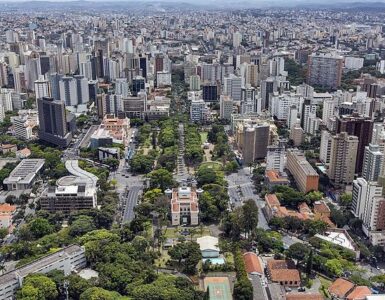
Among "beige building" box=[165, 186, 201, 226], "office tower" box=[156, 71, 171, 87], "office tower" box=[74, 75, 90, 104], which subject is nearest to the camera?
"beige building" box=[165, 186, 201, 226]

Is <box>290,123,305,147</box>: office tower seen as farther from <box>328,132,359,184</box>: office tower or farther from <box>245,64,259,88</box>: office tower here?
<box>245,64,259,88</box>: office tower

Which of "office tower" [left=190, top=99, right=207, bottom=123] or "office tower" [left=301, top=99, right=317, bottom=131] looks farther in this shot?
"office tower" [left=190, top=99, right=207, bottom=123]

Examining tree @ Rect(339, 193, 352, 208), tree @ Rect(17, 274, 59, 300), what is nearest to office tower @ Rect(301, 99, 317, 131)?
tree @ Rect(339, 193, 352, 208)

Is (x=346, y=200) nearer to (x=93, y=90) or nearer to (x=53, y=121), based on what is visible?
(x=53, y=121)

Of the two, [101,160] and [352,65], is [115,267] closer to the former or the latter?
[101,160]

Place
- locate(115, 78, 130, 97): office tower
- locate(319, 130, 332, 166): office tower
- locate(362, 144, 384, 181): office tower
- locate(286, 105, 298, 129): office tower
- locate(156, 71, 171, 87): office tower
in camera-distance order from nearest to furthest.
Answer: locate(362, 144, 384, 181): office tower < locate(319, 130, 332, 166): office tower < locate(286, 105, 298, 129): office tower < locate(115, 78, 130, 97): office tower < locate(156, 71, 171, 87): office tower

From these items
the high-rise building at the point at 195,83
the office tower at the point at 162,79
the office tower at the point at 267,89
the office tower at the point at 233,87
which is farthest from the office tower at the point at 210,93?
the office tower at the point at 162,79
